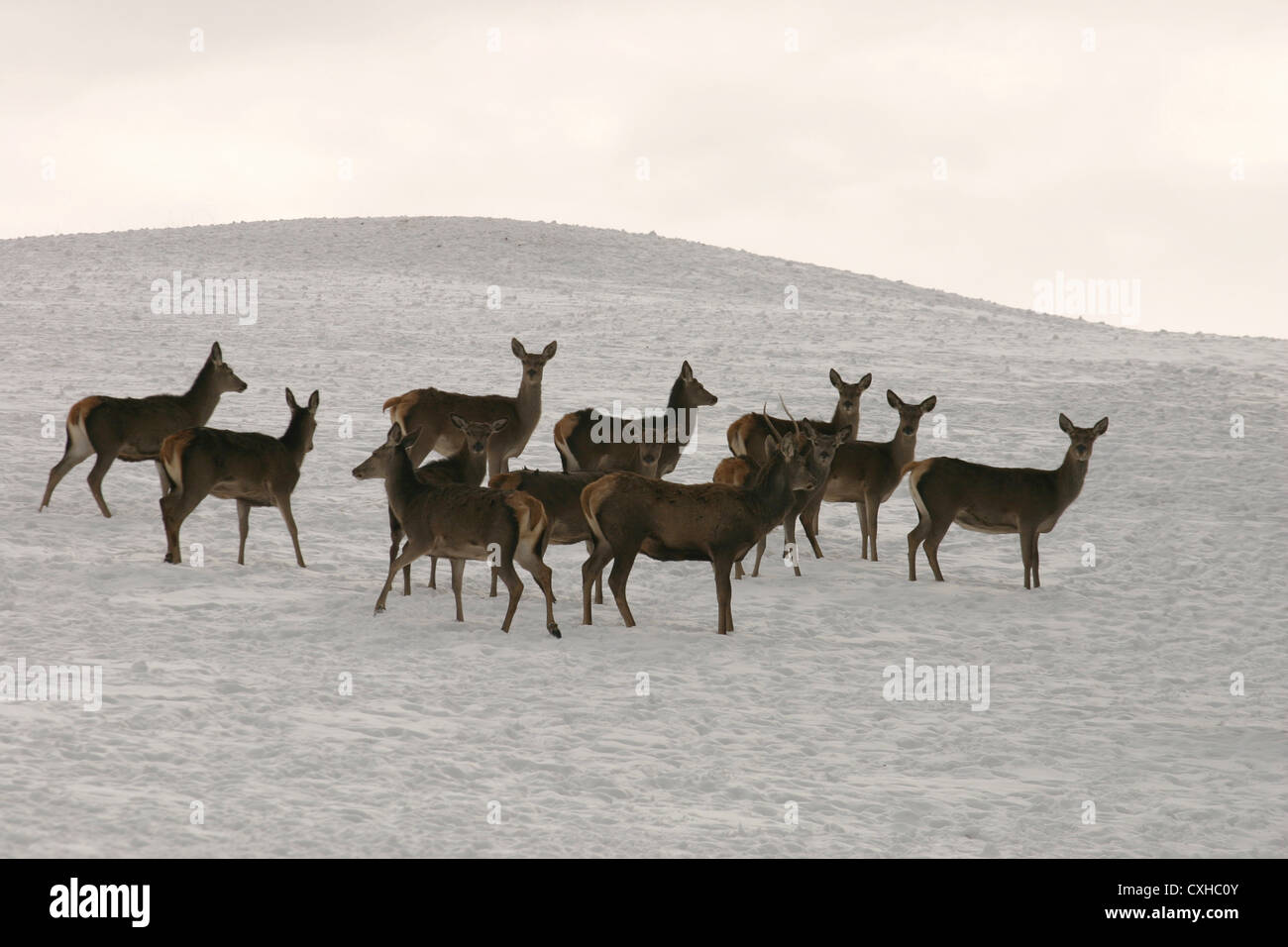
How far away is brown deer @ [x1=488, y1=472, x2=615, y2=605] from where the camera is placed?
12.8 m

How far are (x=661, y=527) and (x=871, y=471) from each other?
3.71m

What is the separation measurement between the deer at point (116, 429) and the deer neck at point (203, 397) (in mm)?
17

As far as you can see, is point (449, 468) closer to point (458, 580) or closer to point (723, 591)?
point (458, 580)

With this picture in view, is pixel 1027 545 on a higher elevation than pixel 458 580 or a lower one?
higher

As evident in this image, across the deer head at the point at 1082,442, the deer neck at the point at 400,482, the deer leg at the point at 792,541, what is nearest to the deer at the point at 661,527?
the deer neck at the point at 400,482

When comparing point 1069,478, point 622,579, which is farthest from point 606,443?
point 1069,478

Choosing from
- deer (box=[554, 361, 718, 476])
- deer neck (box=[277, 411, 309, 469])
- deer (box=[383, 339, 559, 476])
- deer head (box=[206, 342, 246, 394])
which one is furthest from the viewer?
deer (box=[383, 339, 559, 476])

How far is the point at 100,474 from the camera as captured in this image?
15188 mm

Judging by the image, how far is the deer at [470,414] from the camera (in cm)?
1656

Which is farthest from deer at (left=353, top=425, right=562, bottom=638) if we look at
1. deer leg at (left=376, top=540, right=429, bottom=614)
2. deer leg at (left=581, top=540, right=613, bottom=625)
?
deer leg at (left=581, top=540, right=613, bottom=625)

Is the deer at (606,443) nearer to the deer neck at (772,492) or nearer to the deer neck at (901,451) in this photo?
the deer neck at (901,451)

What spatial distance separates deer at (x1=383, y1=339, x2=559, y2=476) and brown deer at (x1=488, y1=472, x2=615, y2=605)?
3778 millimetres

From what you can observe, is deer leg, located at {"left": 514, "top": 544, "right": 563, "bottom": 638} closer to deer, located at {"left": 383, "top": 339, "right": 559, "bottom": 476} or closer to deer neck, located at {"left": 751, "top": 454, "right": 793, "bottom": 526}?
deer neck, located at {"left": 751, "top": 454, "right": 793, "bottom": 526}
